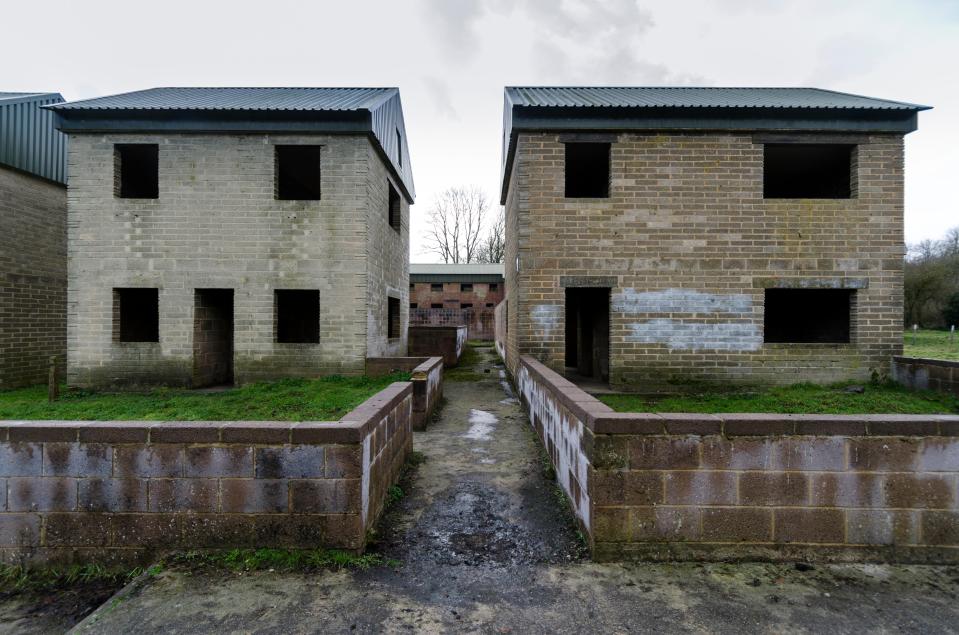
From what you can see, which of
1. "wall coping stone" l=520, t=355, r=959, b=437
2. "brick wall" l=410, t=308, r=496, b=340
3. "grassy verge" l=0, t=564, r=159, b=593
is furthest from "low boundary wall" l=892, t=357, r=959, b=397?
"brick wall" l=410, t=308, r=496, b=340

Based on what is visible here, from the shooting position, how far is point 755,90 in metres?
11.5

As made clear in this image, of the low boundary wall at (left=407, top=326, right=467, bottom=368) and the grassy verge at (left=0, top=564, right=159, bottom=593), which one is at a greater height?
the low boundary wall at (left=407, top=326, right=467, bottom=368)

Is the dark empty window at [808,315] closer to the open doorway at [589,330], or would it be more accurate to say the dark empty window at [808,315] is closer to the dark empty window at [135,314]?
the open doorway at [589,330]

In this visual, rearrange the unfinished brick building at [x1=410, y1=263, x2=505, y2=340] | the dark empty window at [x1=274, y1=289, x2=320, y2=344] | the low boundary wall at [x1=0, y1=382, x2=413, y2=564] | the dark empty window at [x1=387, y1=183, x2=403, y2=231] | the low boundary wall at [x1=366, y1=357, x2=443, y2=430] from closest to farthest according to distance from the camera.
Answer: the low boundary wall at [x1=0, y1=382, x2=413, y2=564] < the low boundary wall at [x1=366, y1=357, x2=443, y2=430] < the dark empty window at [x1=274, y1=289, x2=320, y2=344] < the dark empty window at [x1=387, y1=183, x2=403, y2=231] < the unfinished brick building at [x1=410, y1=263, x2=505, y2=340]

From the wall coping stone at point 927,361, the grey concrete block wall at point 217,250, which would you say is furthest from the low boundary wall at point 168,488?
the wall coping stone at point 927,361

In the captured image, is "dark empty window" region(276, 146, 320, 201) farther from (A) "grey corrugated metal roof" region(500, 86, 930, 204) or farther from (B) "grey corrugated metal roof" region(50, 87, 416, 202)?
(A) "grey corrugated metal roof" region(500, 86, 930, 204)

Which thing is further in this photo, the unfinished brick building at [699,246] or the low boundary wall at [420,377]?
the unfinished brick building at [699,246]

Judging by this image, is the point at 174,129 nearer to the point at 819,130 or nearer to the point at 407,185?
the point at 407,185

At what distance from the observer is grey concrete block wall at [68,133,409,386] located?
9.16 m

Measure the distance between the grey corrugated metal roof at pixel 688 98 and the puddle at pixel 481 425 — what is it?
6.28 metres

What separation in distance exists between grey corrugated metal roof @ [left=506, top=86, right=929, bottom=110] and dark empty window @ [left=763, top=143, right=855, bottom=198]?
0.88 meters

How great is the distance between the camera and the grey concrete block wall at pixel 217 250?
30.0 feet

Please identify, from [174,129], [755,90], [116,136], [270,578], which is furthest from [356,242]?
[755,90]

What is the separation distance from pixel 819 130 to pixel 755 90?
364 centimetres
